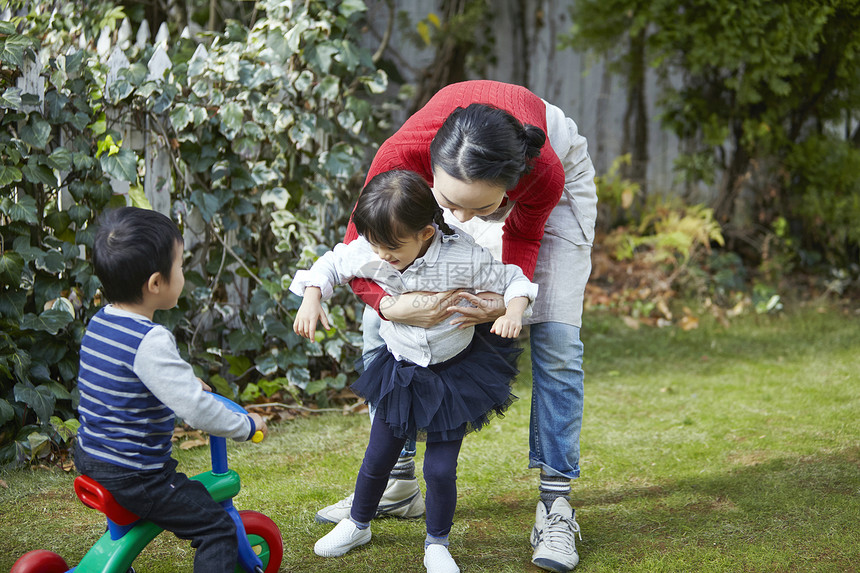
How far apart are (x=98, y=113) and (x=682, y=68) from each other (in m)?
4.33

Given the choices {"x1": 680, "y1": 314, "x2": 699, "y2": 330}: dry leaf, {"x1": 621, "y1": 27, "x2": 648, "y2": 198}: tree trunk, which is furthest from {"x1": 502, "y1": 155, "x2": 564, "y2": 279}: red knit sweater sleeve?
{"x1": 621, "y1": 27, "x2": 648, "y2": 198}: tree trunk

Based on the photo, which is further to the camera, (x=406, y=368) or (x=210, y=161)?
(x=210, y=161)

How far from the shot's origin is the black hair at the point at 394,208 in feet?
6.16

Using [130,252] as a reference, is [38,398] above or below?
below

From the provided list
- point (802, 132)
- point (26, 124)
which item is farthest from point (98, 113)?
point (802, 132)

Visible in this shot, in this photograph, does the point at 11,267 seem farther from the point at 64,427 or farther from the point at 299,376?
the point at 299,376

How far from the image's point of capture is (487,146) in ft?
5.84

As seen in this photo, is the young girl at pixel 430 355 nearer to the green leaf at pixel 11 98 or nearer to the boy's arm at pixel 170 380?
the boy's arm at pixel 170 380

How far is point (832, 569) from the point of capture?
214 cm

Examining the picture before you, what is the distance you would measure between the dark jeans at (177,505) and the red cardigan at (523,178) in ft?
2.16

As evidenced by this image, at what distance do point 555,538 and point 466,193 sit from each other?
41.0 inches

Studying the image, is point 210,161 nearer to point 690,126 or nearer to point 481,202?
point 481,202

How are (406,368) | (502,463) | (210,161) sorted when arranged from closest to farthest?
(406,368) < (502,463) < (210,161)

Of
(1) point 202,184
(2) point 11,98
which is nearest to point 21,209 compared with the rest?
(2) point 11,98
